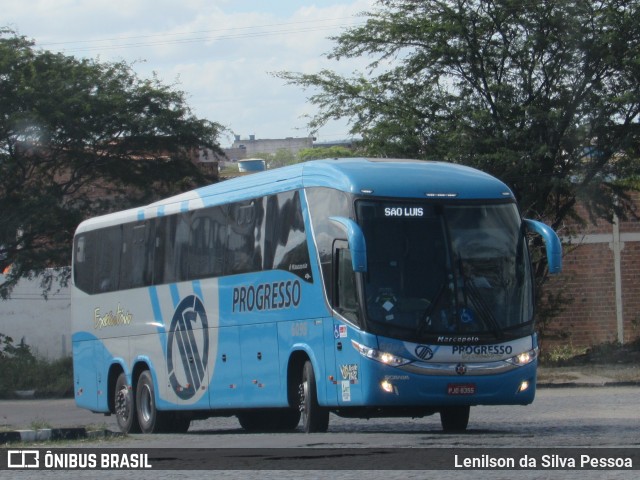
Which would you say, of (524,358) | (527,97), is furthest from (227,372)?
(527,97)

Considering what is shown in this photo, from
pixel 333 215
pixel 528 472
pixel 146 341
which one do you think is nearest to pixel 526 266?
pixel 333 215

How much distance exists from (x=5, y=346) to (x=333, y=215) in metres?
21.4

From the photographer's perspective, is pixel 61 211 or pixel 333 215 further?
pixel 61 211

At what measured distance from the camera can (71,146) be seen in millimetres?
32750

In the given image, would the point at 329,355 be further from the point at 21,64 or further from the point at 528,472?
the point at 21,64

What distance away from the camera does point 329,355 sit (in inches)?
575

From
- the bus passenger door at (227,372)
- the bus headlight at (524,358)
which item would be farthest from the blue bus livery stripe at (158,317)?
the bus headlight at (524,358)

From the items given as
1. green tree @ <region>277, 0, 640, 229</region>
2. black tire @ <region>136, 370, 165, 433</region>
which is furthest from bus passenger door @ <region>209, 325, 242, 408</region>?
green tree @ <region>277, 0, 640, 229</region>

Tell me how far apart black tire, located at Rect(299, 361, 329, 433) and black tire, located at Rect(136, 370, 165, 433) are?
15.6 feet

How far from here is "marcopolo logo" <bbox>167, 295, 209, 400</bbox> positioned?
17.9 metres

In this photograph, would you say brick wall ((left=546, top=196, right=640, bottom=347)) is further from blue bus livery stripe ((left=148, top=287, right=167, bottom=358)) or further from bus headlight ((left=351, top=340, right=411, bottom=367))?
bus headlight ((left=351, top=340, right=411, bottom=367))

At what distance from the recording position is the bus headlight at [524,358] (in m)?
14.5

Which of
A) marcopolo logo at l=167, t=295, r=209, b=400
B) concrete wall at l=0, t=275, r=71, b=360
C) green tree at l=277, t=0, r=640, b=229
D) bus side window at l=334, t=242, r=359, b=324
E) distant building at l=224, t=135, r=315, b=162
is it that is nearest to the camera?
bus side window at l=334, t=242, r=359, b=324

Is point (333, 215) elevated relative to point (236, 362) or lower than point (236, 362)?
elevated
